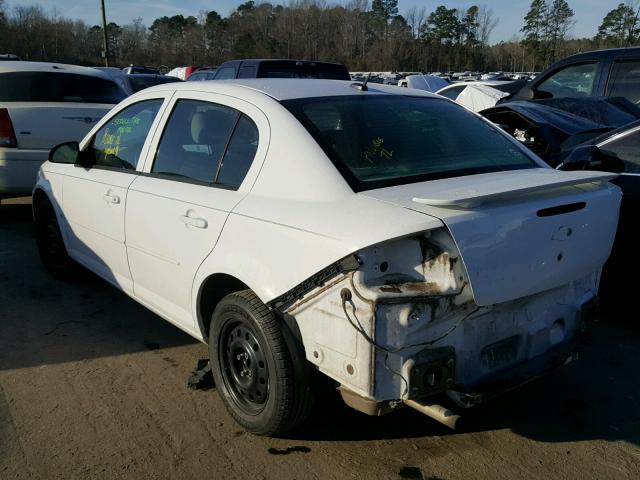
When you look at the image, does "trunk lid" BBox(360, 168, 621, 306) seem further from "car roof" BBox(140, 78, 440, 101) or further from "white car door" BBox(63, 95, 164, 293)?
"white car door" BBox(63, 95, 164, 293)

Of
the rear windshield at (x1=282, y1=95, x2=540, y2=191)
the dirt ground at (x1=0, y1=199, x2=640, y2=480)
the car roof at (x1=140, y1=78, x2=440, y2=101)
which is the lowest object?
the dirt ground at (x1=0, y1=199, x2=640, y2=480)

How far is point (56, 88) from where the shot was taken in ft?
23.7

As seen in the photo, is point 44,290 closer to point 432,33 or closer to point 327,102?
point 327,102

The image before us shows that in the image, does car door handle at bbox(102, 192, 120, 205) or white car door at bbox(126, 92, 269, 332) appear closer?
white car door at bbox(126, 92, 269, 332)

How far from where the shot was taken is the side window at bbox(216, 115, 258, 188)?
9.84ft

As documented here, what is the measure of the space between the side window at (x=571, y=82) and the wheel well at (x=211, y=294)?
5.94 metres

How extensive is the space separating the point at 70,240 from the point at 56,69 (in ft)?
11.9

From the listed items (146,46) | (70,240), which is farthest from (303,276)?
(146,46)

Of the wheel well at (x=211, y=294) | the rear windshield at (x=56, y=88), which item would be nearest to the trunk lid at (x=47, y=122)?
the rear windshield at (x=56, y=88)

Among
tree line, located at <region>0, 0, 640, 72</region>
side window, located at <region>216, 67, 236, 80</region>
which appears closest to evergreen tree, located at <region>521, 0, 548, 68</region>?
tree line, located at <region>0, 0, 640, 72</region>

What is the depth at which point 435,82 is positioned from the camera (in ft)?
68.8

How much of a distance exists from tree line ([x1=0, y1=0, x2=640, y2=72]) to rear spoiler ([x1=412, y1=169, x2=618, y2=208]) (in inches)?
2580

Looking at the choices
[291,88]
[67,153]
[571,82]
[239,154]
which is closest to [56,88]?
[67,153]

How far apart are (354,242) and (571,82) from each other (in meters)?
6.46
